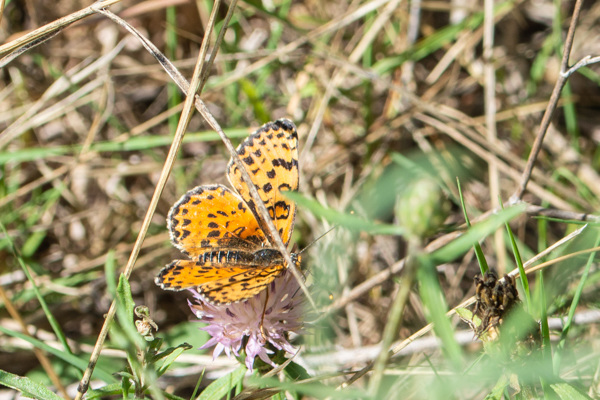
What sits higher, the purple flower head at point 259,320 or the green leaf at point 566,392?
the purple flower head at point 259,320

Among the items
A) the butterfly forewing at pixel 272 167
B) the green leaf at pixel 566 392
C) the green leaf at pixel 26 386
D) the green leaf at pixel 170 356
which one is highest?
the butterfly forewing at pixel 272 167

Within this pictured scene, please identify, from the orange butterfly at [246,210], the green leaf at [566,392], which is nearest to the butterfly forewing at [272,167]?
the orange butterfly at [246,210]

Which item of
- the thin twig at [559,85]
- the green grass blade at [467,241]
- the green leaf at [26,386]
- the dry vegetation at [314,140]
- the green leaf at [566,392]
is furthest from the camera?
the dry vegetation at [314,140]

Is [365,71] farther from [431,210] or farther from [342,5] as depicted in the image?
[431,210]

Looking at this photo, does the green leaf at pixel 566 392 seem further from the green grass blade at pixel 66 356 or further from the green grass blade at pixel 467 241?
Answer: the green grass blade at pixel 66 356

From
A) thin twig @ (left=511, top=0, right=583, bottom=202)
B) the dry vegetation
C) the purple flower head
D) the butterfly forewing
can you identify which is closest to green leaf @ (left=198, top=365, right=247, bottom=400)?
the purple flower head

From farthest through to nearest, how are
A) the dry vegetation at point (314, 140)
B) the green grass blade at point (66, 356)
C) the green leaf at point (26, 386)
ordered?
the dry vegetation at point (314, 140) < the green grass blade at point (66, 356) < the green leaf at point (26, 386)

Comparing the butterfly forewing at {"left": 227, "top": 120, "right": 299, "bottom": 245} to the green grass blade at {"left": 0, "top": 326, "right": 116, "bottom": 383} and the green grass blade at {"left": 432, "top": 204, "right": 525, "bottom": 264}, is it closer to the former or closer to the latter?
the green grass blade at {"left": 0, "top": 326, "right": 116, "bottom": 383}
